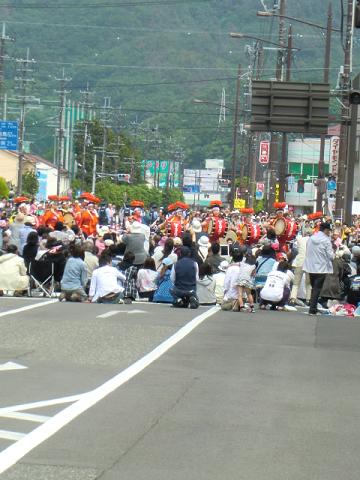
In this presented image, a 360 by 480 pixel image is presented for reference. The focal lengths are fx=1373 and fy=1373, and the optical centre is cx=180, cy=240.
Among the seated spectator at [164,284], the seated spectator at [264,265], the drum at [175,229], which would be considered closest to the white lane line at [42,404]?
the seated spectator at [264,265]

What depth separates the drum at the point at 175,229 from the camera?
36375mm

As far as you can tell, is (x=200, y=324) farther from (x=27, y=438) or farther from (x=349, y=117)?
(x=349, y=117)

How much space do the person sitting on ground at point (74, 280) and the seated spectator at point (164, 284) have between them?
5.40 ft

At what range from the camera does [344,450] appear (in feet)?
34.9

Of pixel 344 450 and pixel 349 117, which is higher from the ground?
pixel 349 117

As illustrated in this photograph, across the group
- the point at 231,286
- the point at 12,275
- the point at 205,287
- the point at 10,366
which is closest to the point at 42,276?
the point at 12,275

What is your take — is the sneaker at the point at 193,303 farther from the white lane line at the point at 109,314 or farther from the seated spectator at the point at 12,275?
the seated spectator at the point at 12,275

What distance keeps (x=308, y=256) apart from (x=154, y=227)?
19189 mm

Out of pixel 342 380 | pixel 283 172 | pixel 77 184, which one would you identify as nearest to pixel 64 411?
pixel 342 380

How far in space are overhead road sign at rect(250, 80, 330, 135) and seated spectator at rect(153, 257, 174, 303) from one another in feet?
41.0

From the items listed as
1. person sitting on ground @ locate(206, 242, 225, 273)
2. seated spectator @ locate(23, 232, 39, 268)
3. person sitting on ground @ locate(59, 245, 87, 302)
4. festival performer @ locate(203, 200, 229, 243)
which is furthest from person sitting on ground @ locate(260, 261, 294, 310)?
festival performer @ locate(203, 200, 229, 243)

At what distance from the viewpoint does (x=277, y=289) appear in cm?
2719

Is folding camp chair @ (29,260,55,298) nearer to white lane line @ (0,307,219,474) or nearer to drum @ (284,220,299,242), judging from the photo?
drum @ (284,220,299,242)

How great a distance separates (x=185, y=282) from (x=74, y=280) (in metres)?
2.51
